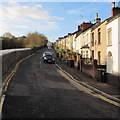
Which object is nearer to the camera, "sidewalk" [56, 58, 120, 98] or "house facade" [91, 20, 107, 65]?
"sidewalk" [56, 58, 120, 98]

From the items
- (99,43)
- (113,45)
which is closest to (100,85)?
(113,45)

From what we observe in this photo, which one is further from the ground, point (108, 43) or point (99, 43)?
point (99, 43)

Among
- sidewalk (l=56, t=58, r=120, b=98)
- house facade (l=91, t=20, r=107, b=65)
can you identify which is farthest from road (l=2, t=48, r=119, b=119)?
house facade (l=91, t=20, r=107, b=65)

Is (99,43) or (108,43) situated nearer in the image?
(108,43)

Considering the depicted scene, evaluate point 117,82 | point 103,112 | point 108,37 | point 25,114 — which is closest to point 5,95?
point 25,114

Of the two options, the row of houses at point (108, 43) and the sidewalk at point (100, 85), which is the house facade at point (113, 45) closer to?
the row of houses at point (108, 43)

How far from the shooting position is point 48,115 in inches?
264

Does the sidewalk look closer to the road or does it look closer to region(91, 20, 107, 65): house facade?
the road

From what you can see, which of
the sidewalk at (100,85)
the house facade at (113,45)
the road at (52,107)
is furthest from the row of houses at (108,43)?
the road at (52,107)

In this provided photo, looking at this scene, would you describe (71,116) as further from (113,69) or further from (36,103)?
(113,69)

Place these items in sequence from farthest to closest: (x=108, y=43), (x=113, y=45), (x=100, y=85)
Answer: (x=108, y=43), (x=113, y=45), (x=100, y=85)

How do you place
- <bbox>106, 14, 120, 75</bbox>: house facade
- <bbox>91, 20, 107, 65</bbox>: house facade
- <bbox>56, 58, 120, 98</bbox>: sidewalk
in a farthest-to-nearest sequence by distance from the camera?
<bbox>91, 20, 107, 65</bbox>: house facade, <bbox>106, 14, 120, 75</bbox>: house facade, <bbox>56, 58, 120, 98</bbox>: sidewalk

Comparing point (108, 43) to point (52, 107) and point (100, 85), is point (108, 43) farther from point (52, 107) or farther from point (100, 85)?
point (52, 107)

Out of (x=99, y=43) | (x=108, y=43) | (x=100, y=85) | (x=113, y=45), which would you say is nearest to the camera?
(x=100, y=85)
